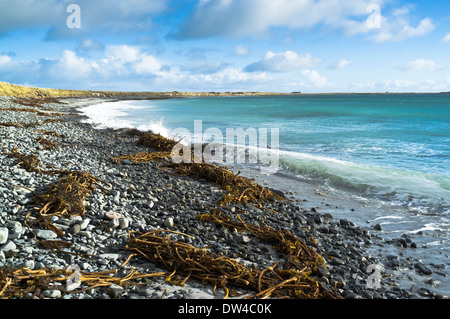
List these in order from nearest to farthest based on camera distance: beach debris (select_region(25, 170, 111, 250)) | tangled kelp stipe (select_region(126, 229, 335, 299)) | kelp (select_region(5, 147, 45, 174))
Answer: tangled kelp stipe (select_region(126, 229, 335, 299)), beach debris (select_region(25, 170, 111, 250)), kelp (select_region(5, 147, 45, 174))

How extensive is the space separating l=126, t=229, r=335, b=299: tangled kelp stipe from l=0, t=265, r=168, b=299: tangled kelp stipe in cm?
48

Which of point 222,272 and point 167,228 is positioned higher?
point 167,228

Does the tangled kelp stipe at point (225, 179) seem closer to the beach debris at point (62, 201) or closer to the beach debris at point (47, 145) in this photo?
the beach debris at point (47, 145)

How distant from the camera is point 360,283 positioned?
3295 mm

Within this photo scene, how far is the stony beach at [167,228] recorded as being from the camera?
9.32ft

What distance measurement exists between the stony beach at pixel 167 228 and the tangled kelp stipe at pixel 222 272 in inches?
3.5

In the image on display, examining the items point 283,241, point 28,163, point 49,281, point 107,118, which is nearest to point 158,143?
point 28,163

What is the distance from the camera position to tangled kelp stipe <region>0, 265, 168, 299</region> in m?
2.33

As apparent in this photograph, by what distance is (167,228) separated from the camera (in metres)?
4.10

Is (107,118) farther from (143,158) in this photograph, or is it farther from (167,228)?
(167,228)

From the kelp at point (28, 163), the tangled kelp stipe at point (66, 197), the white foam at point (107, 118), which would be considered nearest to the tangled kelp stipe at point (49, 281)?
the tangled kelp stipe at point (66, 197)

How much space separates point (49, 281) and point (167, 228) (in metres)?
1.77

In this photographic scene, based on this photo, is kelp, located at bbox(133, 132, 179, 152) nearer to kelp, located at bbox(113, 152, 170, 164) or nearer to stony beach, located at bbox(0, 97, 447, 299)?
kelp, located at bbox(113, 152, 170, 164)

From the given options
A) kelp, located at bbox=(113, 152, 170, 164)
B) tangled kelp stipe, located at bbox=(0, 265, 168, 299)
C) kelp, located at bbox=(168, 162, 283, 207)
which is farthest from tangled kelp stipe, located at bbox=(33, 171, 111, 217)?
kelp, located at bbox=(113, 152, 170, 164)
